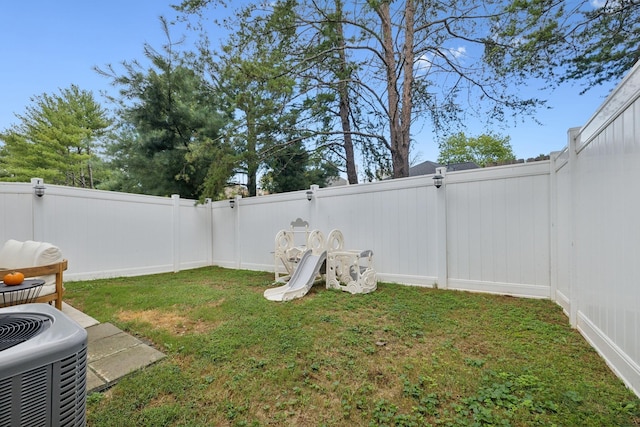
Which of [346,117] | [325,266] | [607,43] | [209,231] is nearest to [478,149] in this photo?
[346,117]

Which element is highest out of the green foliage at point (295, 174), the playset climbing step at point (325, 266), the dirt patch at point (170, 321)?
the green foliage at point (295, 174)

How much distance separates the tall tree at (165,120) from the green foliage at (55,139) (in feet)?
26.4

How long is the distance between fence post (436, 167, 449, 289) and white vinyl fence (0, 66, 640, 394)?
17 millimetres

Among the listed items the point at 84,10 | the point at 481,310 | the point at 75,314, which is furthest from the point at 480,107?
the point at 84,10

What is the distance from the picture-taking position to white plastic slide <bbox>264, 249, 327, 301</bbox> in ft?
14.3

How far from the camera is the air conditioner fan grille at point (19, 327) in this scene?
105 centimetres

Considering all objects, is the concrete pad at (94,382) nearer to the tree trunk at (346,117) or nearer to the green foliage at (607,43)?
the tree trunk at (346,117)

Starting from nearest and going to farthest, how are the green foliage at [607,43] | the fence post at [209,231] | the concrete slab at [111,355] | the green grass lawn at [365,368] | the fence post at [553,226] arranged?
the green grass lawn at [365,368] < the concrete slab at [111,355] < the fence post at [553,226] < the green foliage at [607,43] < the fence post at [209,231]

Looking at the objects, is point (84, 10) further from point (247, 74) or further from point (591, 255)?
point (591, 255)

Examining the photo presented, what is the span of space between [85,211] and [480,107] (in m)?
9.76

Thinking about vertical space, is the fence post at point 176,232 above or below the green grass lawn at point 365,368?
above

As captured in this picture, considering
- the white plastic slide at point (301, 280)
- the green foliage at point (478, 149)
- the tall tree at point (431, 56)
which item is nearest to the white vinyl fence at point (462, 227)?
the white plastic slide at point (301, 280)

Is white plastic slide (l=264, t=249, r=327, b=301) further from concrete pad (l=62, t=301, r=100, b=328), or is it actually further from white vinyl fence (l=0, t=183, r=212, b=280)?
white vinyl fence (l=0, t=183, r=212, b=280)

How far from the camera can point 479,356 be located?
7.88 feet
